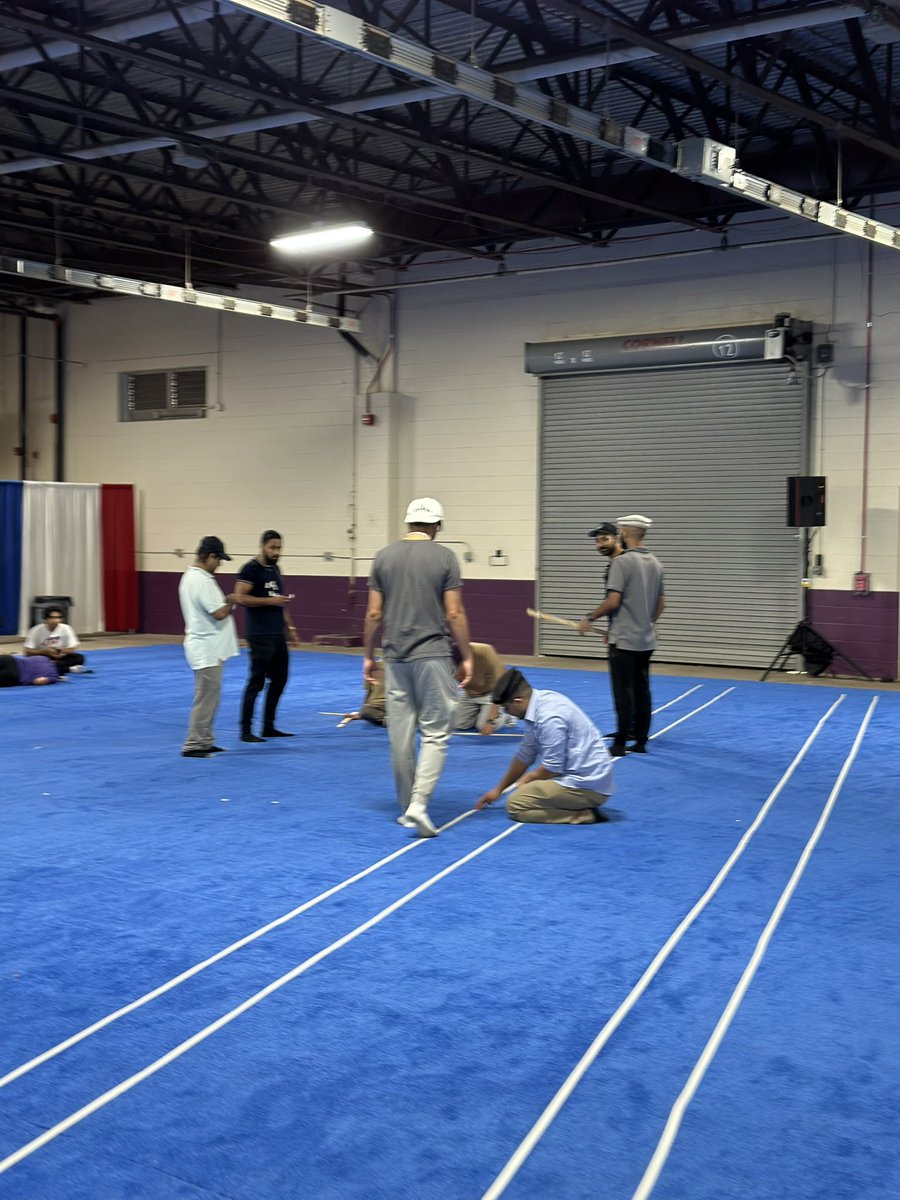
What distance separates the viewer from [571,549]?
1672 cm

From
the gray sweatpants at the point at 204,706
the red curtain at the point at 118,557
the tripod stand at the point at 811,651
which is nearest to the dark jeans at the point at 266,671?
the gray sweatpants at the point at 204,706

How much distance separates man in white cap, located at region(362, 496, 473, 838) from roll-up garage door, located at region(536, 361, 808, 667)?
9331 millimetres

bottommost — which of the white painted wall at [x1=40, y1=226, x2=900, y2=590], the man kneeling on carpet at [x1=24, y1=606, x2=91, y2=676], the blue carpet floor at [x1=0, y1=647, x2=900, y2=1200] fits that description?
the blue carpet floor at [x1=0, y1=647, x2=900, y2=1200]

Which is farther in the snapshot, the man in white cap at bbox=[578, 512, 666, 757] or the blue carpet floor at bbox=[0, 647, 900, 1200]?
the man in white cap at bbox=[578, 512, 666, 757]

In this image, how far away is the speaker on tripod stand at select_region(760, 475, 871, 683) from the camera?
46.0 feet

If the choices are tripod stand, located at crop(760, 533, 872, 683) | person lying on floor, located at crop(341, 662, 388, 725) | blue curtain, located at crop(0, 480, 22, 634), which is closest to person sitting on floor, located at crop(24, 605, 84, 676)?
blue curtain, located at crop(0, 480, 22, 634)

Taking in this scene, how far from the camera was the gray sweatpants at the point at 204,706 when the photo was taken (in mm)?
8703

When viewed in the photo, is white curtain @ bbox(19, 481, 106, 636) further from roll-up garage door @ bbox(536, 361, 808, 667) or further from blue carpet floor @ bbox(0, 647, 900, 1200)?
blue carpet floor @ bbox(0, 647, 900, 1200)

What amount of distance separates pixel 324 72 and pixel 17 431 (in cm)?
1307

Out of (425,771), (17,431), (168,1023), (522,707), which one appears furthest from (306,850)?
(17,431)

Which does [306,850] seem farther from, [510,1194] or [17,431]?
[17,431]

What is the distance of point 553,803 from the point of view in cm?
695

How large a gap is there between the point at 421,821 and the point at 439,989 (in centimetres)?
219

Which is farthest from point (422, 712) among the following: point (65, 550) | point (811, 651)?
point (65, 550)
